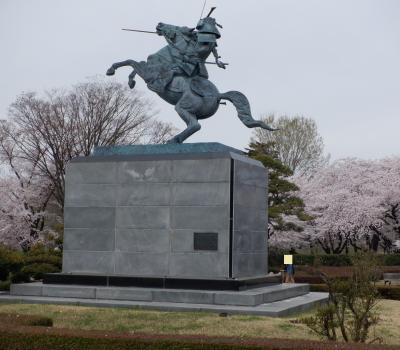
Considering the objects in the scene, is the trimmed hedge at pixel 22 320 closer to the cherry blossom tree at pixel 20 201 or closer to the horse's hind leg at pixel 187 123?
the horse's hind leg at pixel 187 123

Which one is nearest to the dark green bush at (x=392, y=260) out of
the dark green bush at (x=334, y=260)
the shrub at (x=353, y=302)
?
the dark green bush at (x=334, y=260)

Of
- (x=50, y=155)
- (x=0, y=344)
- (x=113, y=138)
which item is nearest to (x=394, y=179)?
(x=113, y=138)

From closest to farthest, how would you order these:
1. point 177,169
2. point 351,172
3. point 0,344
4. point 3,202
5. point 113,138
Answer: point 0,344 < point 177,169 < point 113,138 < point 3,202 < point 351,172

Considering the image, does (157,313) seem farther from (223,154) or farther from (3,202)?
(3,202)

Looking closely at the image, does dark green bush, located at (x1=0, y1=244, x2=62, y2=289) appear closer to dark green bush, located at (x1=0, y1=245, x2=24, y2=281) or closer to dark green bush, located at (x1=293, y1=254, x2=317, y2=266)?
dark green bush, located at (x1=0, y1=245, x2=24, y2=281)

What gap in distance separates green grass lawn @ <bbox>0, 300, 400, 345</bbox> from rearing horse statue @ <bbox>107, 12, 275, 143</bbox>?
5032mm

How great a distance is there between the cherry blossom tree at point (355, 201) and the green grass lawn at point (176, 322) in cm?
3021

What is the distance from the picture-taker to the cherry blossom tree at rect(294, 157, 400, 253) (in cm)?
4259

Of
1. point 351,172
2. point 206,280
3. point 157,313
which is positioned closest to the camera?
point 157,313

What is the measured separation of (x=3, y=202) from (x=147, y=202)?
24.0 meters

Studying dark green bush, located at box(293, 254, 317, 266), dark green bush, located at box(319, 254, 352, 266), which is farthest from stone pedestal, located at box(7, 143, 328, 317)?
dark green bush, located at box(293, 254, 317, 266)

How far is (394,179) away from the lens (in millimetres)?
43000

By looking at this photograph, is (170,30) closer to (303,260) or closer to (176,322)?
(176,322)

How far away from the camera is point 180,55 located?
15.9 meters
